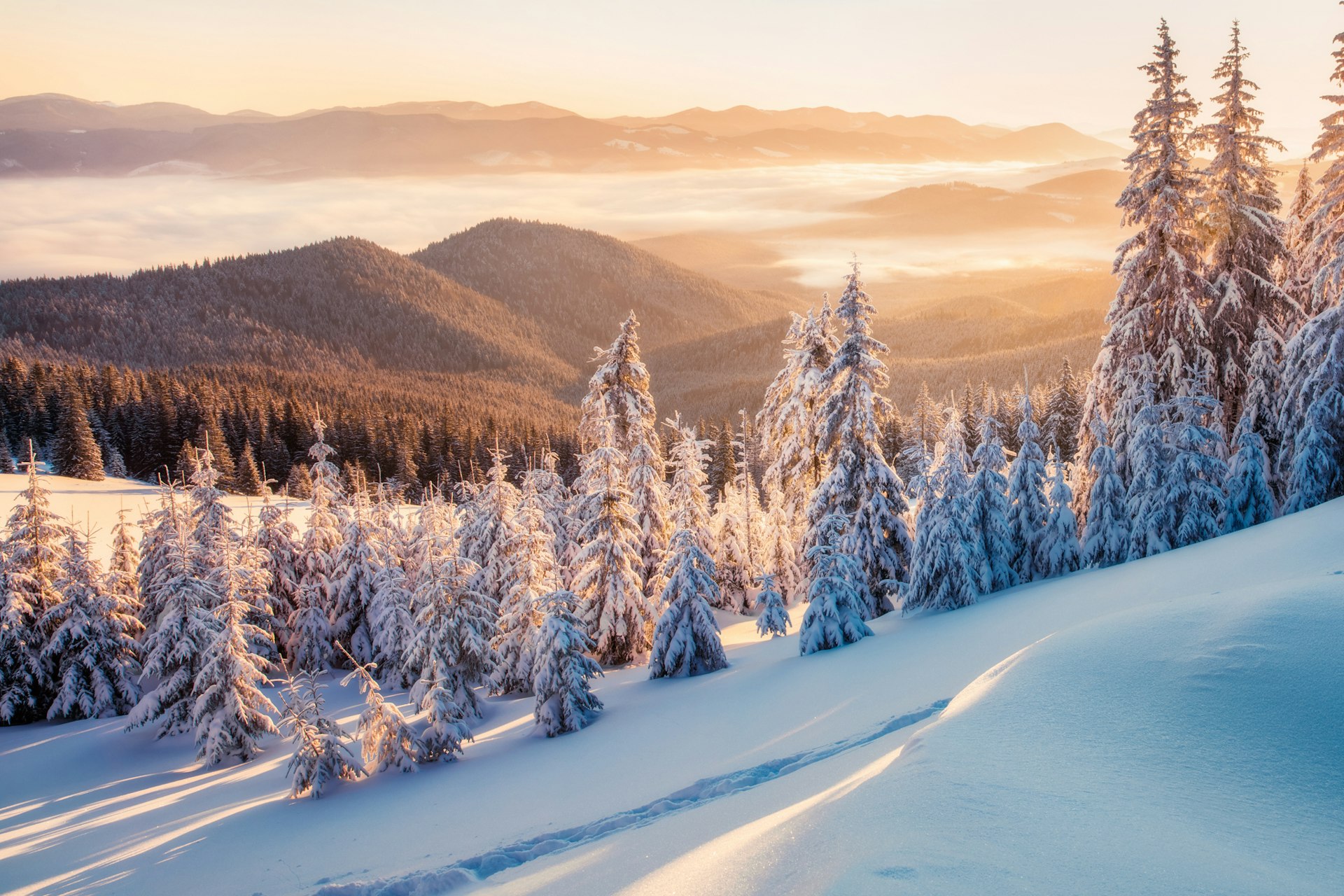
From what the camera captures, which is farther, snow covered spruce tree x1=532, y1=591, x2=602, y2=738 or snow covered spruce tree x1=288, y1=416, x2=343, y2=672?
snow covered spruce tree x1=288, y1=416, x2=343, y2=672

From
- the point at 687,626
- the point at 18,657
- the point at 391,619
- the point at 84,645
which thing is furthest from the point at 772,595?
the point at 18,657

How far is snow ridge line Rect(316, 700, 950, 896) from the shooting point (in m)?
10.9

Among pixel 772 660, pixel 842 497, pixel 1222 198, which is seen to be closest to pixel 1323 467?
pixel 1222 198

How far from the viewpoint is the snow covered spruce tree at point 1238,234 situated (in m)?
20.9

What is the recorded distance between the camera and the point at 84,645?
27.9 meters

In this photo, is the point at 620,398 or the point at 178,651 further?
the point at 620,398

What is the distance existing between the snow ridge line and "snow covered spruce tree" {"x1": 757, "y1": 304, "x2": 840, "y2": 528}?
1209 cm

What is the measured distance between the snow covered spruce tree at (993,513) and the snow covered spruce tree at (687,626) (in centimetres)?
650

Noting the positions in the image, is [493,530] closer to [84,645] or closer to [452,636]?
[452,636]

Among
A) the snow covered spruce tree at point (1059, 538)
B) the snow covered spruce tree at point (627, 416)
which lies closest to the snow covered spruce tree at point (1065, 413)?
the snow covered spruce tree at point (1059, 538)

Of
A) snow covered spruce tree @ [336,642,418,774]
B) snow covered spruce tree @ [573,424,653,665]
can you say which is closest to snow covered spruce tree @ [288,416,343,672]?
snow covered spruce tree @ [573,424,653,665]

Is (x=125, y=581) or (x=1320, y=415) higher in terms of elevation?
(x=1320, y=415)

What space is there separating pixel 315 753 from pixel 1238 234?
95.4 feet

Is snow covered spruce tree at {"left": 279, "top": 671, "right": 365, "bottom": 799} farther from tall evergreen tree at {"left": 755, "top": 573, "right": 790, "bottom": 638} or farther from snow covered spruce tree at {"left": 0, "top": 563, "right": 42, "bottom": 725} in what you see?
snow covered spruce tree at {"left": 0, "top": 563, "right": 42, "bottom": 725}
